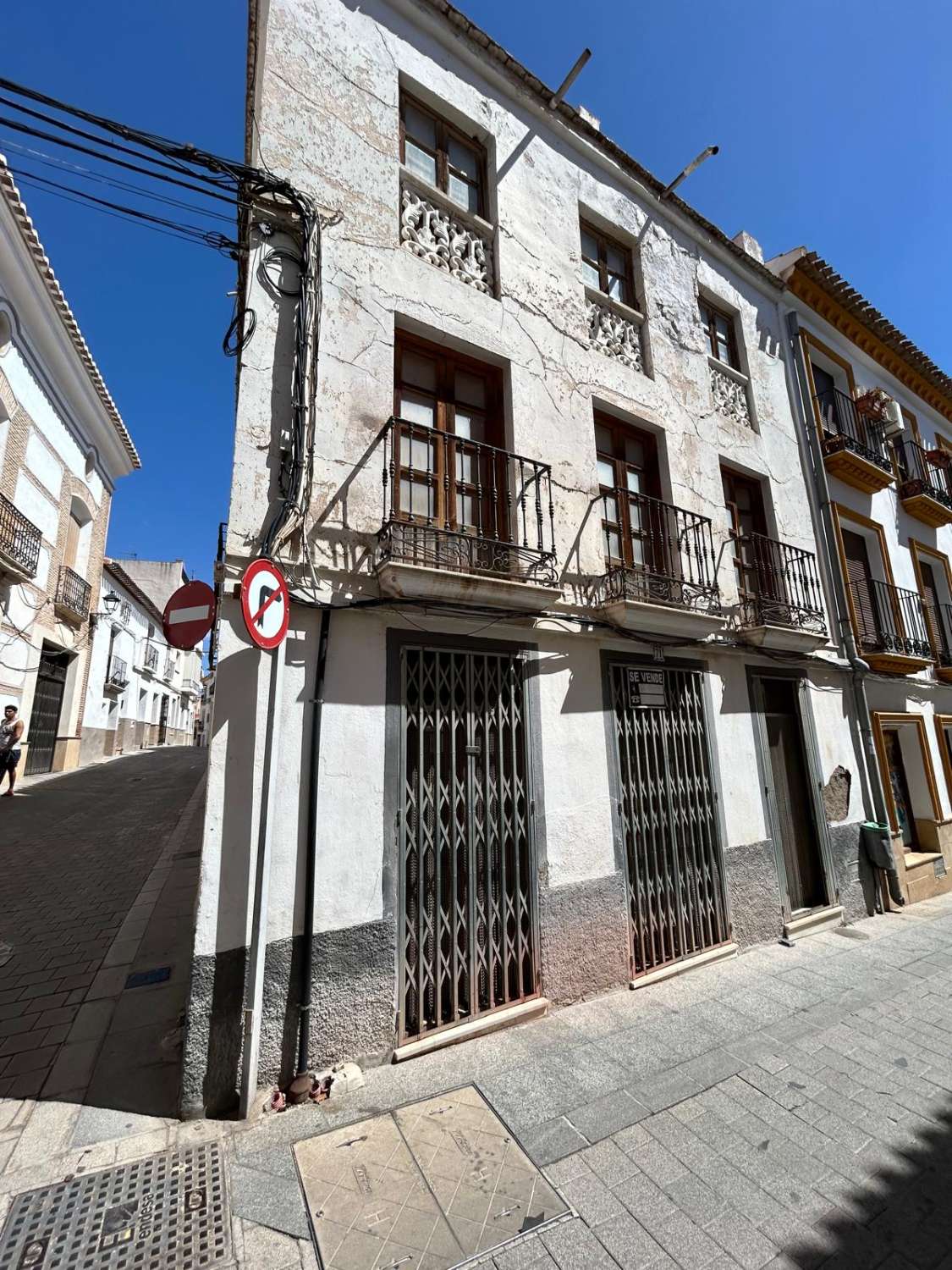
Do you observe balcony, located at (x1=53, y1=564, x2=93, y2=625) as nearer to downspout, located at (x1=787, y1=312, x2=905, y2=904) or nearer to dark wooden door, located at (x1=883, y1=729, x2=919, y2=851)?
downspout, located at (x1=787, y1=312, x2=905, y2=904)

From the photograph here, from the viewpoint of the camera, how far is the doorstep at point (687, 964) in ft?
15.1

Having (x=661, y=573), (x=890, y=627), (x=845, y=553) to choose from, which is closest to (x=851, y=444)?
(x=845, y=553)

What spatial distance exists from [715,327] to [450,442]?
568 centimetres

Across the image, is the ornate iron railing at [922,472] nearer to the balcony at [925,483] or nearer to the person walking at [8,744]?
the balcony at [925,483]

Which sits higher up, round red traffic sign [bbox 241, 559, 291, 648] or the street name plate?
round red traffic sign [bbox 241, 559, 291, 648]

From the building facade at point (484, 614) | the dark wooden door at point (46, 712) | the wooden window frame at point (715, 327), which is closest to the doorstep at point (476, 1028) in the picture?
the building facade at point (484, 614)

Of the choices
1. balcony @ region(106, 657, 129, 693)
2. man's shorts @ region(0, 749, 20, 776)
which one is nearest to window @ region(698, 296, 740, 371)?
man's shorts @ region(0, 749, 20, 776)

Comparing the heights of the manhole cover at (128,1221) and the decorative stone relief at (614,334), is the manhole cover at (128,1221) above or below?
below

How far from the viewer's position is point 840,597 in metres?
7.80

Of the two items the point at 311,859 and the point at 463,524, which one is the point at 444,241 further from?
the point at 311,859

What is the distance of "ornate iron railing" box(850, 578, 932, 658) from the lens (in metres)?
8.15

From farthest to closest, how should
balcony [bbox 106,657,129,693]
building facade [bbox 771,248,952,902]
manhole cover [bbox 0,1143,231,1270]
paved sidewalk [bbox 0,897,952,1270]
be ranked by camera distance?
balcony [bbox 106,657,129,693], building facade [bbox 771,248,952,902], paved sidewalk [bbox 0,897,952,1270], manhole cover [bbox 0,1143,231,1270]

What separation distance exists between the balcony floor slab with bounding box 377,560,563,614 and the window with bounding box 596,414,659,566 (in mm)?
1490

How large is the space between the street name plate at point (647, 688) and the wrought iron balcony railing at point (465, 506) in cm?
135
